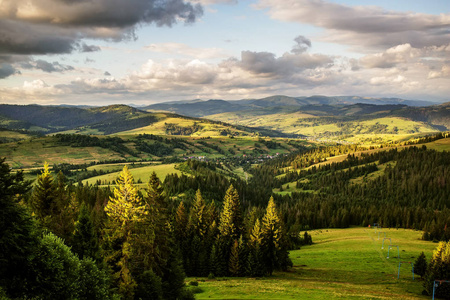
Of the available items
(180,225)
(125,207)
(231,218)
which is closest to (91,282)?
(125,207)

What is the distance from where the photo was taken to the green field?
5206 cm

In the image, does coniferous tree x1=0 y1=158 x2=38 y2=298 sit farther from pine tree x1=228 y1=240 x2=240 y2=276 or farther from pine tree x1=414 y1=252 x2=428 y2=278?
pine tree x1=414 y1=252 x2=428 y2=278

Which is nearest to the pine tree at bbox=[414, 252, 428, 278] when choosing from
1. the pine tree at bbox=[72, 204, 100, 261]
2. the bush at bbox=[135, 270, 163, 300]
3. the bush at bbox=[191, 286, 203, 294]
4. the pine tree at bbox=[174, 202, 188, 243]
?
the bush at bbox=[191, 286, 203, 294]

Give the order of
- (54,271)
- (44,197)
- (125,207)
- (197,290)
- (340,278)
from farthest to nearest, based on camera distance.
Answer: (340,278) → (197,290) → (44,197) → (125,207) → (54,271)

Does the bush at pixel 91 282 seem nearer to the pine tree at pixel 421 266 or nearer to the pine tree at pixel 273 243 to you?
the pine tree at pixel 273 243

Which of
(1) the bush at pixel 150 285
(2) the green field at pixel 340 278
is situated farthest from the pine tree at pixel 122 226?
(2) the green field at pixel 340 278

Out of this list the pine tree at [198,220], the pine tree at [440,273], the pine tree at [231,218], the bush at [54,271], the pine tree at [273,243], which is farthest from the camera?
the pine tree at [198,220]

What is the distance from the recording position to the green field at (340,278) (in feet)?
171

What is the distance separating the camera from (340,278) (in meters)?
68.0

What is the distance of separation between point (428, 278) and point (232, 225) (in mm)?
43528

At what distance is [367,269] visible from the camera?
74562 millimetres

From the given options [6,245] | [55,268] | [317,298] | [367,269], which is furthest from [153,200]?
[367,269]

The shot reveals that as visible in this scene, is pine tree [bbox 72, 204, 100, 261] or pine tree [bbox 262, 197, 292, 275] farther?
pine tree [bbox 262, 197, 292, 275]

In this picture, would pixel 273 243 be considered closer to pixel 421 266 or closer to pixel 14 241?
pixel 421 266
